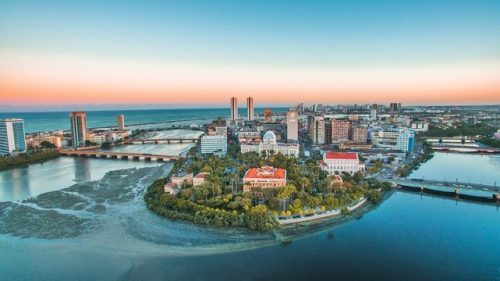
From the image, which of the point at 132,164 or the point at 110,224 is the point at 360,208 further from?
the point at 132,164

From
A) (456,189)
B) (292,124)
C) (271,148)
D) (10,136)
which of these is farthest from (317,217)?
(10,136)

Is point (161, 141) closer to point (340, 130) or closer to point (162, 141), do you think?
point (162, 141)

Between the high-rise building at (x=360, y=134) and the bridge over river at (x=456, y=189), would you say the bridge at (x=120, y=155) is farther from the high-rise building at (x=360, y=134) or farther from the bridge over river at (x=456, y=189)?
the bridge over river at (x=456, y=189)

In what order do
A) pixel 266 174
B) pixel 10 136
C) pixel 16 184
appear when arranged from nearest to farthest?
pixel 266 174
pixel 16 184
pixel 10 136

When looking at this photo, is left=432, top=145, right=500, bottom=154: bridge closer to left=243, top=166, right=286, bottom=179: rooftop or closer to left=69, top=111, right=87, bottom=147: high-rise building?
left=243, top=166, right=286, bottom=179: rooftop

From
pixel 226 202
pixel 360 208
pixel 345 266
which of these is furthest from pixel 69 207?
pixel 360 208

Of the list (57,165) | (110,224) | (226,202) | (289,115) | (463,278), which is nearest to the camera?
(463,278)

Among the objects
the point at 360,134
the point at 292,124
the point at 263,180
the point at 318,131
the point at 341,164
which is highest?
the point at 292,124
